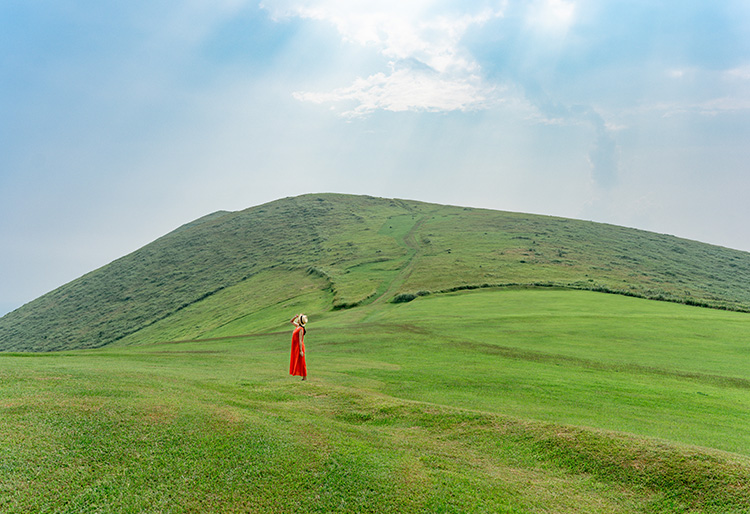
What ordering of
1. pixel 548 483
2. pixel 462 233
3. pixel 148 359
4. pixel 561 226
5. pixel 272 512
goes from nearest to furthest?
pixel 272 512
pixel 548 483
pixel 148 359
pixel 462 233
pixel 561 226

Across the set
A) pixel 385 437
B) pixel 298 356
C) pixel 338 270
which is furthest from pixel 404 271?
pixel 385 437

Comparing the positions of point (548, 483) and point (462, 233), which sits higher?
point (462, 233)

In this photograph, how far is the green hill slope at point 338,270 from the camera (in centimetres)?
6247

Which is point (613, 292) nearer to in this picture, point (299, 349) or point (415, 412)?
point (299, 349)

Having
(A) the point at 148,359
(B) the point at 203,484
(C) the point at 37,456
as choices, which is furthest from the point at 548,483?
(A) the point at 148,359

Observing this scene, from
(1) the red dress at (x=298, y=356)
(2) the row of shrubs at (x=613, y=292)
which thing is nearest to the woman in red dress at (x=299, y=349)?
(1) the red dress at (x=298, y=356)

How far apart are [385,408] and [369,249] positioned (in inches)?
3104

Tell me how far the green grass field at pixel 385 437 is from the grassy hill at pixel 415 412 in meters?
0.05

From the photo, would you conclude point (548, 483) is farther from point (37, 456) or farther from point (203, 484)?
point (37, 456)

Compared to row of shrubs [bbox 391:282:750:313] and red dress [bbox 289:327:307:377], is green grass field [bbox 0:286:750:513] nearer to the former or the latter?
red dress [bbox 289:327:307:377]

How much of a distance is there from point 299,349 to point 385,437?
25.5 ft

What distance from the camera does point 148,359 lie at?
86.7 feet

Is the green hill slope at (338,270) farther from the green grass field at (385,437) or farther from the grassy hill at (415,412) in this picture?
the green grass field at (385,437)

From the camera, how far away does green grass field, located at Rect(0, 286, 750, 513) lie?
8.20m
